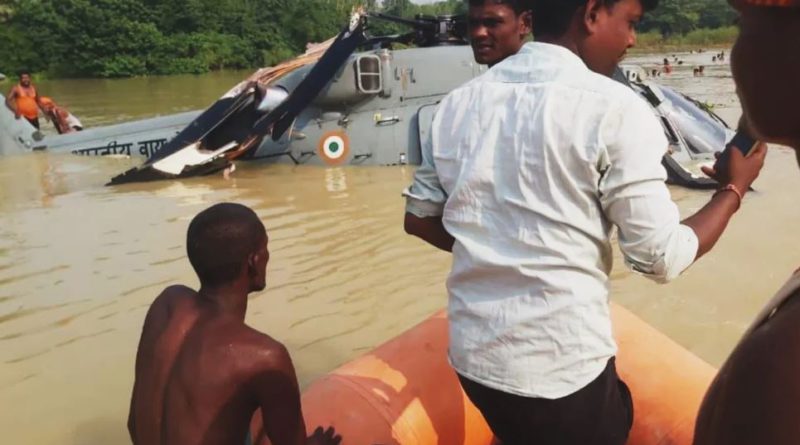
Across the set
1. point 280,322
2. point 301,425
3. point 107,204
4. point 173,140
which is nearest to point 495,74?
point 301,425

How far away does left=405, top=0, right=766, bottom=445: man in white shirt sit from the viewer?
157cm

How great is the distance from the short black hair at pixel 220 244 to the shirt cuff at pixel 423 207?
511 millimetres

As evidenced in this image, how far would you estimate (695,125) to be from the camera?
29.9ft

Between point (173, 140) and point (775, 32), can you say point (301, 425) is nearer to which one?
point (775, 32)

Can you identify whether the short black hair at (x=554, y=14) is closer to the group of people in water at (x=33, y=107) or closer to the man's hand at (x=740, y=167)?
the man's hand at (x=740, y=167)

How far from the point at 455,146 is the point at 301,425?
3.27 ft

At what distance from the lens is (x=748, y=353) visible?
2.74 feet

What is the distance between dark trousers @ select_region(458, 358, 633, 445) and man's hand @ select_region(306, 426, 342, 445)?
31.2 inches

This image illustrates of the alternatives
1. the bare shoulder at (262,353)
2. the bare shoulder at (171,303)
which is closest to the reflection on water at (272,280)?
the bare shoulder at (171,303)

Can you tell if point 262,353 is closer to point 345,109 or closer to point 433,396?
point 433,396

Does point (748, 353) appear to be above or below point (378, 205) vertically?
above

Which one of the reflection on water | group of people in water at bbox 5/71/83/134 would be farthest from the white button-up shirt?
group of people in water at bbox 5/71/83/134

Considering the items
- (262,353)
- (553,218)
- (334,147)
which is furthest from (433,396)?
(334,147)

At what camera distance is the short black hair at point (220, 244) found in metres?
2.18
